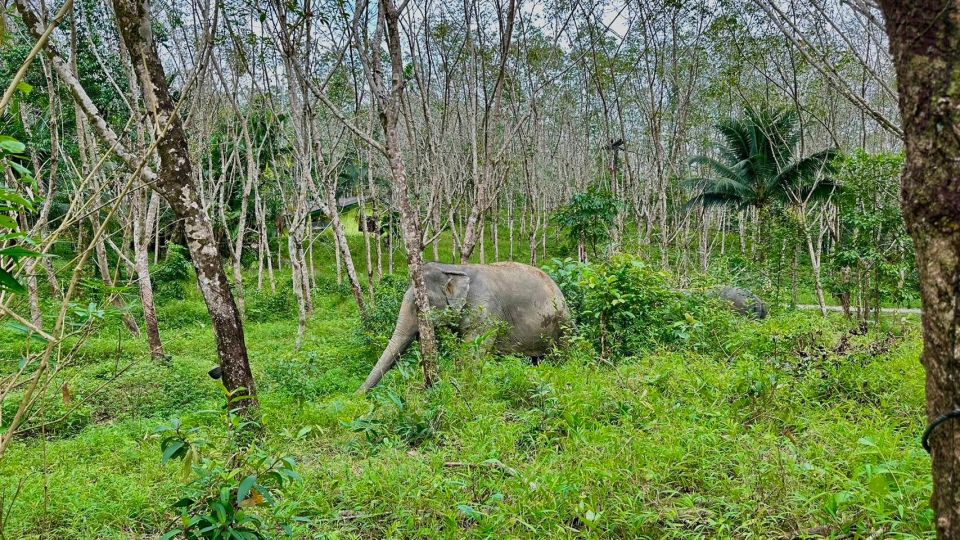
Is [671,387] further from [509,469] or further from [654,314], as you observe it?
[654,314]

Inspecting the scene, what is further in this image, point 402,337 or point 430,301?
point 430,301

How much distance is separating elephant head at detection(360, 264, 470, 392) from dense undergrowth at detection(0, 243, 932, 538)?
38 centimetres

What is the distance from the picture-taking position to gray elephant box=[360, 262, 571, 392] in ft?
23.2

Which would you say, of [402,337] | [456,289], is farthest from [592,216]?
[402,337]

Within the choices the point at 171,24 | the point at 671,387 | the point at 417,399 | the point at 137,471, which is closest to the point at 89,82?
the point at 171,24

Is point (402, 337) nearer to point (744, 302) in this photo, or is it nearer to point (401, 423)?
point (401, 423)

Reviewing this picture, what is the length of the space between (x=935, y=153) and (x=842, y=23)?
13982 millimetres

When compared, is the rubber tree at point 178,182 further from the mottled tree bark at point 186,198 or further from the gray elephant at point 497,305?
the gray elephant at point 497,305

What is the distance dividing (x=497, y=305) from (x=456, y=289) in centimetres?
59

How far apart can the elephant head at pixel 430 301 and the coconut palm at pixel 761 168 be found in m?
12.6

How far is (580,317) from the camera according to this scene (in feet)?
27.3

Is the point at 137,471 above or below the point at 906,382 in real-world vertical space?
below

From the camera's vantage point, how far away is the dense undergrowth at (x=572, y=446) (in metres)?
2.96

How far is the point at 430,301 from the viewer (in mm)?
7426
